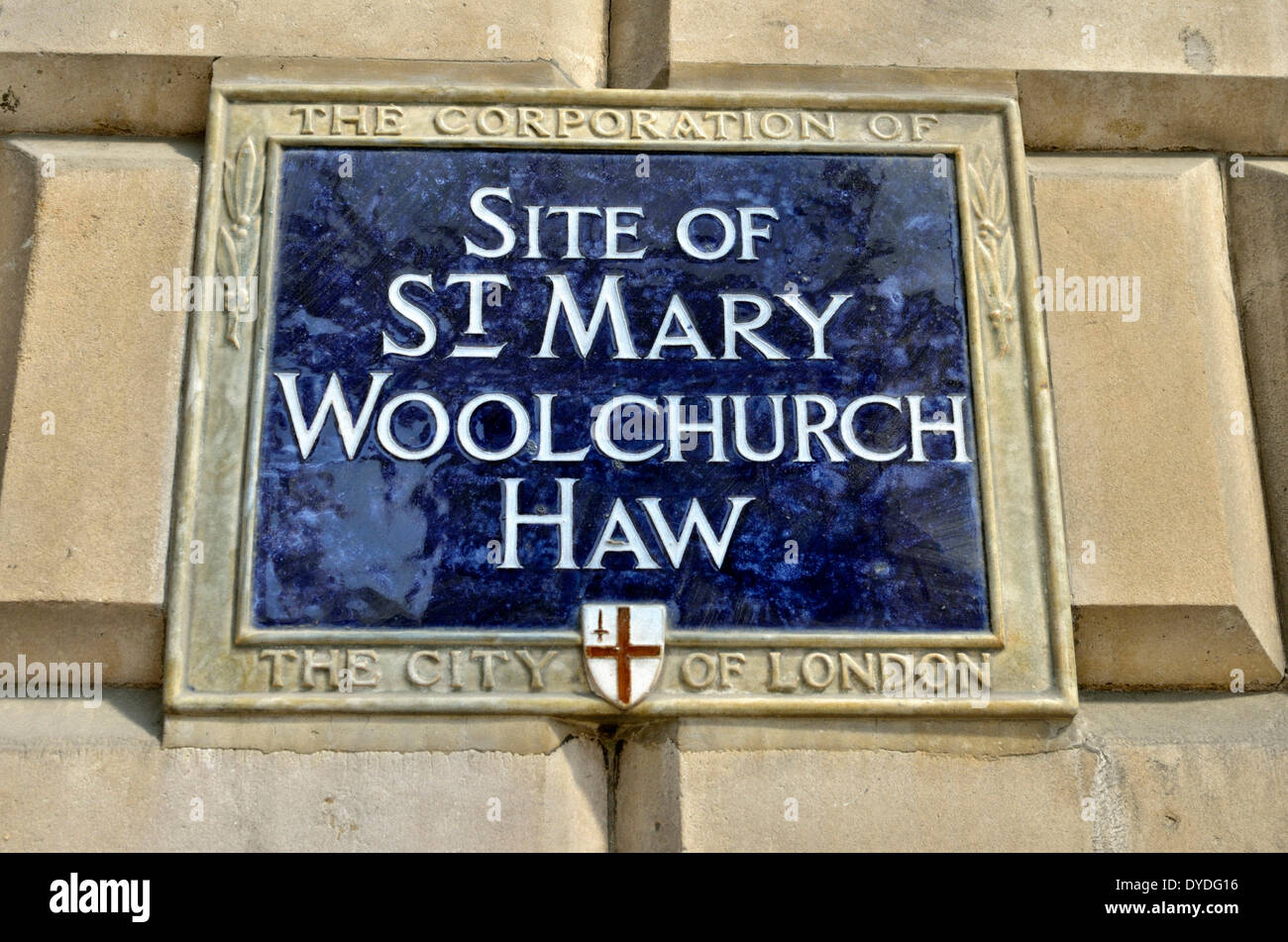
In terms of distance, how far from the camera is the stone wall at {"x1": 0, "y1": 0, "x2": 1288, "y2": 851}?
251cm

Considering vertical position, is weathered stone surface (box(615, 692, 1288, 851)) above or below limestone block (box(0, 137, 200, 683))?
below

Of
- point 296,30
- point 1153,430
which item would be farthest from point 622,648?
point 296,30

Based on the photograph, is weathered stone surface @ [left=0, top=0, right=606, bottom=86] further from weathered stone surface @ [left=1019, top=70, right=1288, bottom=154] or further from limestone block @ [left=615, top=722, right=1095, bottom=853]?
limestone block @ [left=615, top=722, right=1095, bottom=853]

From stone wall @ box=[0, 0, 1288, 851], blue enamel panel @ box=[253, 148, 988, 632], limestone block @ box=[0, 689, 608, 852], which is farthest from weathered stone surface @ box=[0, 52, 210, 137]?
limestone block @ box=[0, 689, 608, 852]

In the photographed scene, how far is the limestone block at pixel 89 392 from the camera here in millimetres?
2654

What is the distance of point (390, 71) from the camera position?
10.1ft

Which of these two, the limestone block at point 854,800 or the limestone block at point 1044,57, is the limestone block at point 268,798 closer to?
the limestone block at point 854,800

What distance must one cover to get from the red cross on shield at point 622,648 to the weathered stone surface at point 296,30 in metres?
1.32

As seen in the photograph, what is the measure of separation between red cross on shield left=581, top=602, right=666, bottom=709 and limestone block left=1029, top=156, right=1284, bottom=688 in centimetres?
88

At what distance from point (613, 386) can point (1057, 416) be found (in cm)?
95

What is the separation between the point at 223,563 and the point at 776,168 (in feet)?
4.82

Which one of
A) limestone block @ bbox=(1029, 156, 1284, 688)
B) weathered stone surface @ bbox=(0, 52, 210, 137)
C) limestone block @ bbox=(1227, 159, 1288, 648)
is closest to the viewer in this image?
limestone block @ bbox=(1029, 156, 1284, 688)

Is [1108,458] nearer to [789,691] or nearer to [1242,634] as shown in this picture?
[1242,634]

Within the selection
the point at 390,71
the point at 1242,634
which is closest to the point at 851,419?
the point at 1242,634
